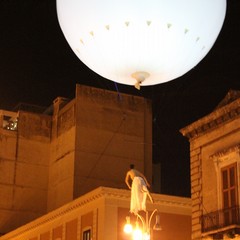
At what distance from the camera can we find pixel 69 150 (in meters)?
44.0

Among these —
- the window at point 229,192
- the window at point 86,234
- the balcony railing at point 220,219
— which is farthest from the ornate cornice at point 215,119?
the window at point 86,234

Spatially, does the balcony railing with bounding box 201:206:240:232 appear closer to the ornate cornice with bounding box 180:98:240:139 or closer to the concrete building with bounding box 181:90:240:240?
the concrete building with bounding box 181:90:240:240

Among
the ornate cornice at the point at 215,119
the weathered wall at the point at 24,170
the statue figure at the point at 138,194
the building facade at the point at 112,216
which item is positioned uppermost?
the weathered wall at the point at 24,170

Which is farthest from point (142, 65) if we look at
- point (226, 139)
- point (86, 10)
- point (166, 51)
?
point (226, 139)

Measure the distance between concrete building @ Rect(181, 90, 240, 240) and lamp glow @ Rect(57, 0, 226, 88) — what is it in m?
10.8

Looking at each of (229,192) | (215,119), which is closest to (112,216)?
(215,119)

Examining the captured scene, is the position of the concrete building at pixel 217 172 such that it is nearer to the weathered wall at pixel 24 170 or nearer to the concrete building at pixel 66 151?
the concrete building at pixel 66 151

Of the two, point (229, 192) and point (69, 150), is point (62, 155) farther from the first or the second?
point (229, 192)

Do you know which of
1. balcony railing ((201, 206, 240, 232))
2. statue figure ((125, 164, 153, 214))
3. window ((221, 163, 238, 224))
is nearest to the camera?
statue figure ((125, 164, 153, 214))

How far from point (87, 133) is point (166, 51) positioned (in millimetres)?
Result: 34252

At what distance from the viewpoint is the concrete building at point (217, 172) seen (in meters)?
20.5

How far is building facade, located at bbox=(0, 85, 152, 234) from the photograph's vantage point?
43.5 meters

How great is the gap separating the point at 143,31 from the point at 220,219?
12341 mm

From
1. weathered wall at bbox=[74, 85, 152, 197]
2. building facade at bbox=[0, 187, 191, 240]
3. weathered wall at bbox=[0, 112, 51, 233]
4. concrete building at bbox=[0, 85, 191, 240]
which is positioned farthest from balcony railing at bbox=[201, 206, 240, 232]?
weathered wall at bbox=[0, 112, 51, 233]
